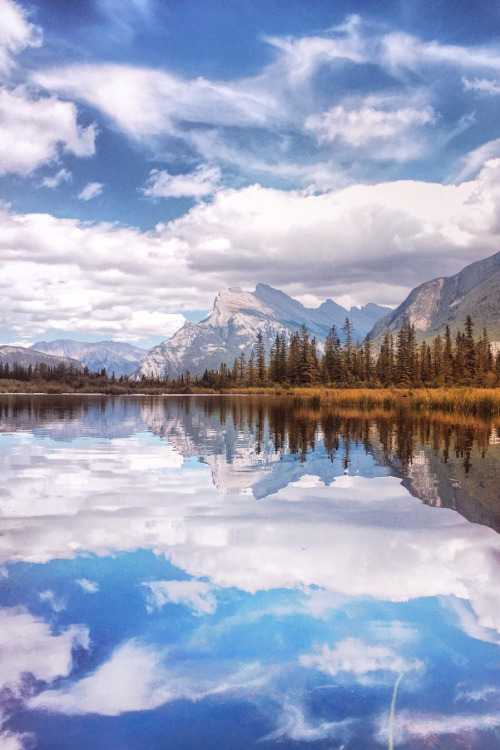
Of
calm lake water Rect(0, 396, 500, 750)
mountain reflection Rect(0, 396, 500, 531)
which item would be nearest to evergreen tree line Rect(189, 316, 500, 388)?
mountain reflection Rect(0, 396, 500, 531)

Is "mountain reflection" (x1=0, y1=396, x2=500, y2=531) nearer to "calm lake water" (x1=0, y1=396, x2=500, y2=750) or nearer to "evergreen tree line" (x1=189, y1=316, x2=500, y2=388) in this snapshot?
"calm lake water" (x1=0, y1=396, x2=500, y2=750)

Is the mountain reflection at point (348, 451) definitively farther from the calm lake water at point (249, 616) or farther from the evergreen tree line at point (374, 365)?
the evergreen tree line at point (374, 365)

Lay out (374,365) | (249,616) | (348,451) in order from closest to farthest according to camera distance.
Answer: (249,616) → (348,451) → (374,365)

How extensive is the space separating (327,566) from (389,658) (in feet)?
9.40

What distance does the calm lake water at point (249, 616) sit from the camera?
197 inches

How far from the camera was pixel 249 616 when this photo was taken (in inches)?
276

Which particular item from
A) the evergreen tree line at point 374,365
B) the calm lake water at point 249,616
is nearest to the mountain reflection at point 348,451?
the calm lake water at point 249,616

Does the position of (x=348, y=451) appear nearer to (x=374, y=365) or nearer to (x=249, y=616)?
(x=249, y=616)

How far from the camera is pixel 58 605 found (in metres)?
7.34

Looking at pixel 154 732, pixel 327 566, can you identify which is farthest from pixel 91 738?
pixel 327 566

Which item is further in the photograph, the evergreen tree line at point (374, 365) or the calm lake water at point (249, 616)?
the evergreen tree line at point (374, 365)

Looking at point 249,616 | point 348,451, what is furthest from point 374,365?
point 249,616

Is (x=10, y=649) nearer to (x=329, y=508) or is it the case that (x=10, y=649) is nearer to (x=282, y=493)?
(x=329, y=508)

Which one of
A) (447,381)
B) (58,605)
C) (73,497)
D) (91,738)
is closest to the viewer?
(91,738)
